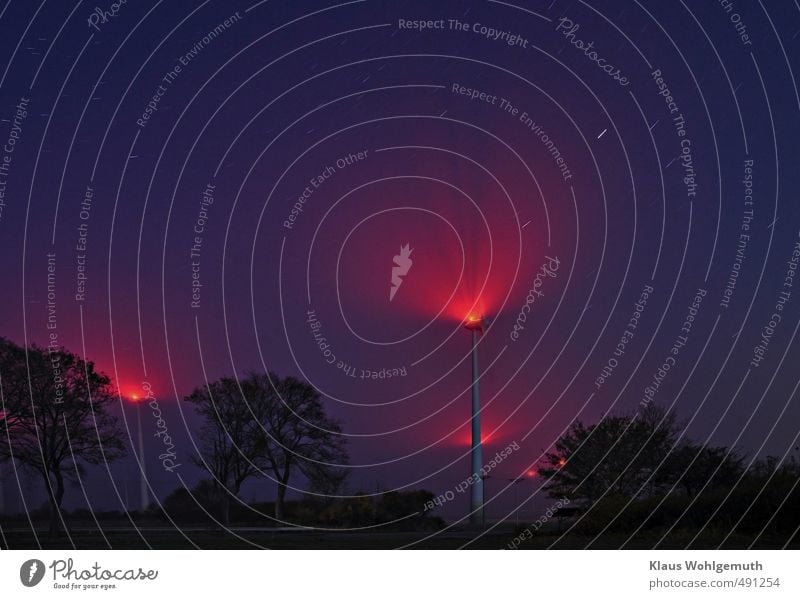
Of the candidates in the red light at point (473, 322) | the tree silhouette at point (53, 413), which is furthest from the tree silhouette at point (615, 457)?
the tree silhouette at point (53, 413)

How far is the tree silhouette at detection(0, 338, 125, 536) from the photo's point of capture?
31.8 m

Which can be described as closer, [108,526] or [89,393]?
[89,393]

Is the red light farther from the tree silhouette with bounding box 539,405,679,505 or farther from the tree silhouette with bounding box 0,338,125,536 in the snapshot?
the tree silhouette with bounding box 0,338,125,536

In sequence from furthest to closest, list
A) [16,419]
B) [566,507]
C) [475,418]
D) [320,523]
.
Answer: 1. [475,418]
2. [320,523]
3. [566,507]
4. [16,419]

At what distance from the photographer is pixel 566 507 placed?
33969 mm

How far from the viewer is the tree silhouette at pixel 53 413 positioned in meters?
31.8

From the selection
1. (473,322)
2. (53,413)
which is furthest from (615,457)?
(53,413)

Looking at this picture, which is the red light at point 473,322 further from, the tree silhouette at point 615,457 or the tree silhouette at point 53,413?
the tree silhouette at point 53,413

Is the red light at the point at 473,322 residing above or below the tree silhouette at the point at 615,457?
above

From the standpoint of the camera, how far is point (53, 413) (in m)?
32.6
